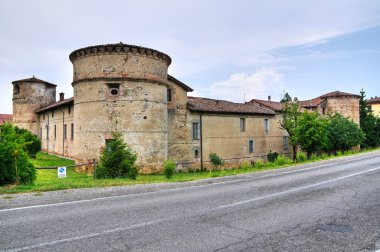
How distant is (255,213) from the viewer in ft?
24.8

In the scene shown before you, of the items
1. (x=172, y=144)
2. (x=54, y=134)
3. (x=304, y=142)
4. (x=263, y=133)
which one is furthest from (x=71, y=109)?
(x=304, y=142)

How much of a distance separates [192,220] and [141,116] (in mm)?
16174

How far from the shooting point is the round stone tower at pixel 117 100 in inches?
863

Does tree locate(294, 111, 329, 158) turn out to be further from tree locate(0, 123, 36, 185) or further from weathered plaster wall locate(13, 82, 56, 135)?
weathered plaster wall locate(13, 82, 56, 135)

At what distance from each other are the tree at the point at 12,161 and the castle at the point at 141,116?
31.9 ft

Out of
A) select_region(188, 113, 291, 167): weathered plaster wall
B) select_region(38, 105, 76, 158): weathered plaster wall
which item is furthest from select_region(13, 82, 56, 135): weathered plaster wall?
select_region(188, 113, 291, 167): weathered plaster wall

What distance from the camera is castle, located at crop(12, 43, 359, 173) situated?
2202 centimetres

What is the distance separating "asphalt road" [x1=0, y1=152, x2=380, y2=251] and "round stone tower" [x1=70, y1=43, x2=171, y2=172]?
11706 millimetres

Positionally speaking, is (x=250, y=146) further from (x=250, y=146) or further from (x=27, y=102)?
(x=27, y=102)

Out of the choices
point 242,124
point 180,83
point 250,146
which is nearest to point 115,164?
point 180,83

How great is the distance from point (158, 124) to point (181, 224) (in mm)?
16997

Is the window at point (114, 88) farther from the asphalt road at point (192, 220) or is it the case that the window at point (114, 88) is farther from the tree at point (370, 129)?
the tree at point (370, 129)

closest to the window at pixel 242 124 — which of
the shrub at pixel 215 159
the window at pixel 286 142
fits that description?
the shrub at pixel 215 159

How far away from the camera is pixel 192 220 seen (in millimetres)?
6832
